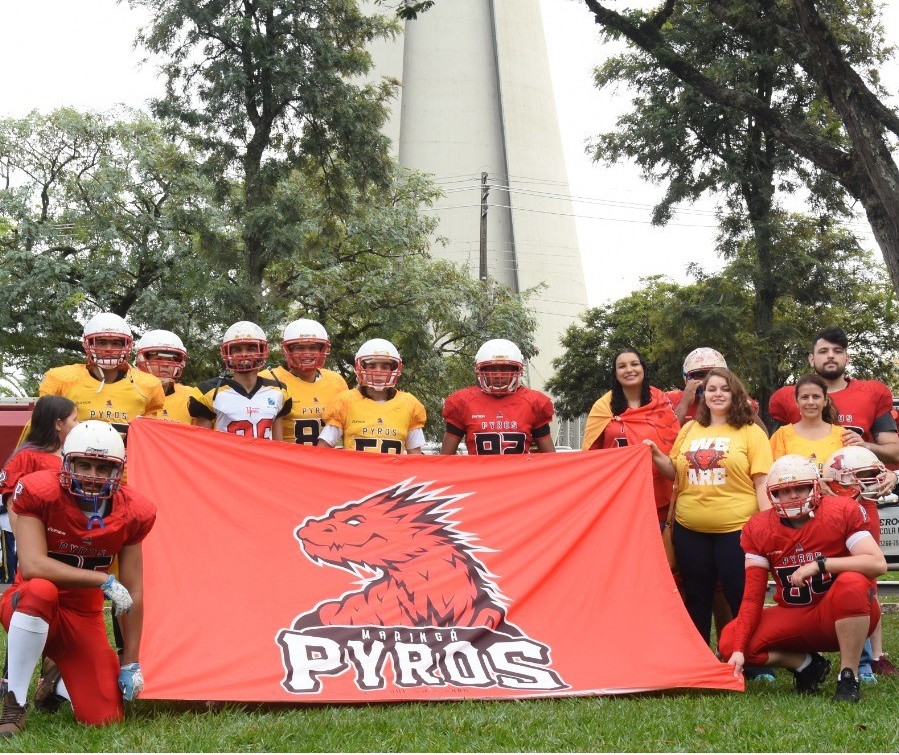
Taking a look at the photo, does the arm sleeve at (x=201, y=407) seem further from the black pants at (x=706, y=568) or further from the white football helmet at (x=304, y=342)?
the black pants at (x=706, y=568)

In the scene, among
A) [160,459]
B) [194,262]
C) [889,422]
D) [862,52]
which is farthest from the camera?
[194,262]

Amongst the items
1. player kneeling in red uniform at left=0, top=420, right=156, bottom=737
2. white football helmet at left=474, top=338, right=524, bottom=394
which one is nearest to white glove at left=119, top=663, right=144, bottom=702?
player kneeling in red uniform at left=0, top=420, right=156, bottom=737

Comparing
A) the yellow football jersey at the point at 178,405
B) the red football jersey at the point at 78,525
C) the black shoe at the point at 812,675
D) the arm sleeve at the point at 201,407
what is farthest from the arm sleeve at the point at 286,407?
the black shoe at the point at 812,675

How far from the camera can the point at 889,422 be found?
6898mm

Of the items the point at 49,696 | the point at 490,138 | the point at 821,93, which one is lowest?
the point at 49,696

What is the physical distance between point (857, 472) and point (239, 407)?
402 centimetres

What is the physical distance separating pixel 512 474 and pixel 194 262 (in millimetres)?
16424

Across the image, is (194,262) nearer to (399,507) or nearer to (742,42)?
(742,42)

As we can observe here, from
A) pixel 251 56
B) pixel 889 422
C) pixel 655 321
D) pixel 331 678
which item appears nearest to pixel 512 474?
pixel 331 678

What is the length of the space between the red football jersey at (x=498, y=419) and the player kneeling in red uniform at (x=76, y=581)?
8.92 feet

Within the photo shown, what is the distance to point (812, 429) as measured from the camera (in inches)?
256

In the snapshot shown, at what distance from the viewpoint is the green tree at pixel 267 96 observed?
56.9 feet

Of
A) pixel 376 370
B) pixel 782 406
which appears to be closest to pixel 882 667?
pixel 782 406

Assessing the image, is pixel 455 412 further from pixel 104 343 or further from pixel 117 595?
pixel 117 595
